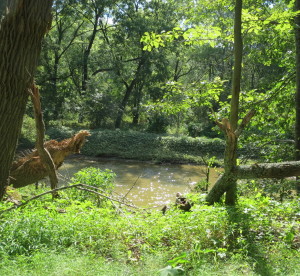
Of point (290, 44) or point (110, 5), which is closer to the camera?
point (290, 44)

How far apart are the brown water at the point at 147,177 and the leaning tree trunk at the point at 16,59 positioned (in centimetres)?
559

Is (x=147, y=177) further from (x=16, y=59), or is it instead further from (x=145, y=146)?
(x=16, y=59)

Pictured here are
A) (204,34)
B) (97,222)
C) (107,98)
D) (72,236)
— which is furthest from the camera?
(107,98)

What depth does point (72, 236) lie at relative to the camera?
349cm

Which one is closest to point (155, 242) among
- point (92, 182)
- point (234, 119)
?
point (234, 119)

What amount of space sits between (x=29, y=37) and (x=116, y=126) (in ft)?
73.2

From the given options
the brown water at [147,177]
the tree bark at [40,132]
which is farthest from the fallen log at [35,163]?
the brown water at [147,177]

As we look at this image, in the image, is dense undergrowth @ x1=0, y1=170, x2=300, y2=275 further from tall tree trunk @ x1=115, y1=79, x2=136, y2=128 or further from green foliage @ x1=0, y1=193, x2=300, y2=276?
tall tree trunk @ x1=115, y1=79, x2=136, y2=128

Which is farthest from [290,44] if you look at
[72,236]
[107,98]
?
[107,98]

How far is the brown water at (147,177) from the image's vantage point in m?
12.2

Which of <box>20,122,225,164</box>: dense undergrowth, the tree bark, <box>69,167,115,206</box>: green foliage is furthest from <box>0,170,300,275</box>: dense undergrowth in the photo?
<box>20,122,225,164</box>: dense undergrowth

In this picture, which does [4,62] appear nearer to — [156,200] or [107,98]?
[156,200]

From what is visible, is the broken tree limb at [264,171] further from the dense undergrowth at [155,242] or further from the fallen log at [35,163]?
the fallen log at [35,163]

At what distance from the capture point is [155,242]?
3555 millimetres
